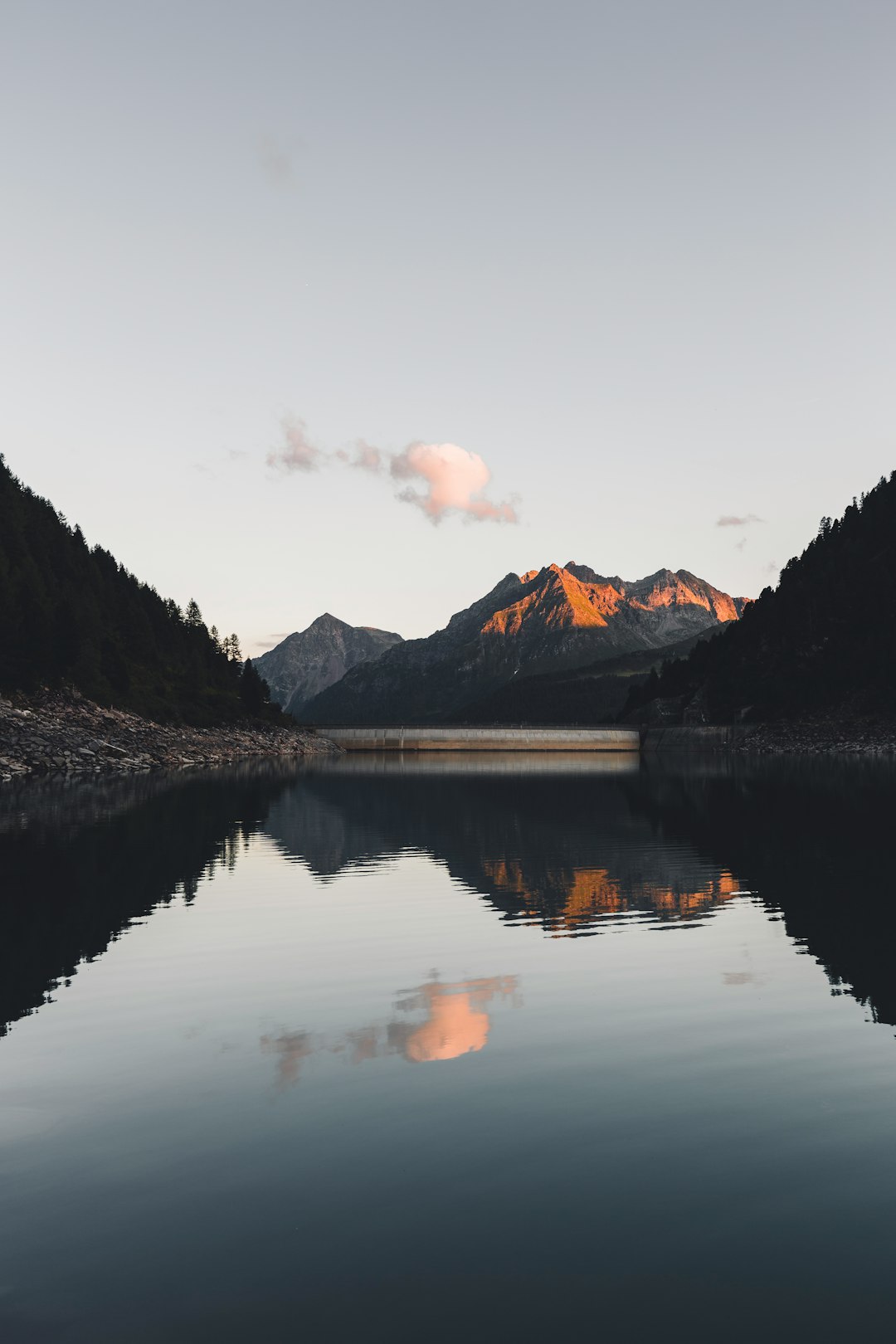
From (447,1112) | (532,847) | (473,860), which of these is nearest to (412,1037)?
(447,1112)

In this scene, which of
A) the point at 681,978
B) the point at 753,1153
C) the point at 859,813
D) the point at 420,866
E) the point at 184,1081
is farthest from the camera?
the point at 859,813

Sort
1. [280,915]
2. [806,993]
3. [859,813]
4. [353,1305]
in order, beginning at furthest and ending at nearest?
[859,813] → [280,915] → [806,993] → [353,1305]

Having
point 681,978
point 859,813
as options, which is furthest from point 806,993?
point 859,813

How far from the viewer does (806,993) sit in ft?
74.5

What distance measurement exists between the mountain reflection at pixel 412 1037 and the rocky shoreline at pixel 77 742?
3750 inches

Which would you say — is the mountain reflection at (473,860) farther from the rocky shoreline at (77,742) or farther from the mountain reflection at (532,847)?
the rocky shoreline at (77,742)

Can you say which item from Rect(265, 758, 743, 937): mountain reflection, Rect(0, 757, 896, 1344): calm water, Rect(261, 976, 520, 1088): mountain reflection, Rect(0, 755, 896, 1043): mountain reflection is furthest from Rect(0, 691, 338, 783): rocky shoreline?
Rect(261, 976, 520, 1088): mountain reflection

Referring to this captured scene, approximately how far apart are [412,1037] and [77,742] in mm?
129019

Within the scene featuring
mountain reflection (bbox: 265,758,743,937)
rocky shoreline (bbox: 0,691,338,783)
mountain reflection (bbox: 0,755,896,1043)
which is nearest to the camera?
mountain reflection (bbox: 0,755,896,1043)

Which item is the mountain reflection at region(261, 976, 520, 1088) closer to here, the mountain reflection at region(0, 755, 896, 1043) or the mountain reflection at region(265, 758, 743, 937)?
the mountain reflection at region(0, 755, 896, 1043)

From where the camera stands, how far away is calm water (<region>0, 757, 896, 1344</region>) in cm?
984

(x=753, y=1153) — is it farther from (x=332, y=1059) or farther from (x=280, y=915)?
(x=280, y=915)

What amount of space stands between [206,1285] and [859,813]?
227 feet

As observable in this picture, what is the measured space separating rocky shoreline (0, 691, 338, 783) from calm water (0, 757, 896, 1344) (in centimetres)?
8748
